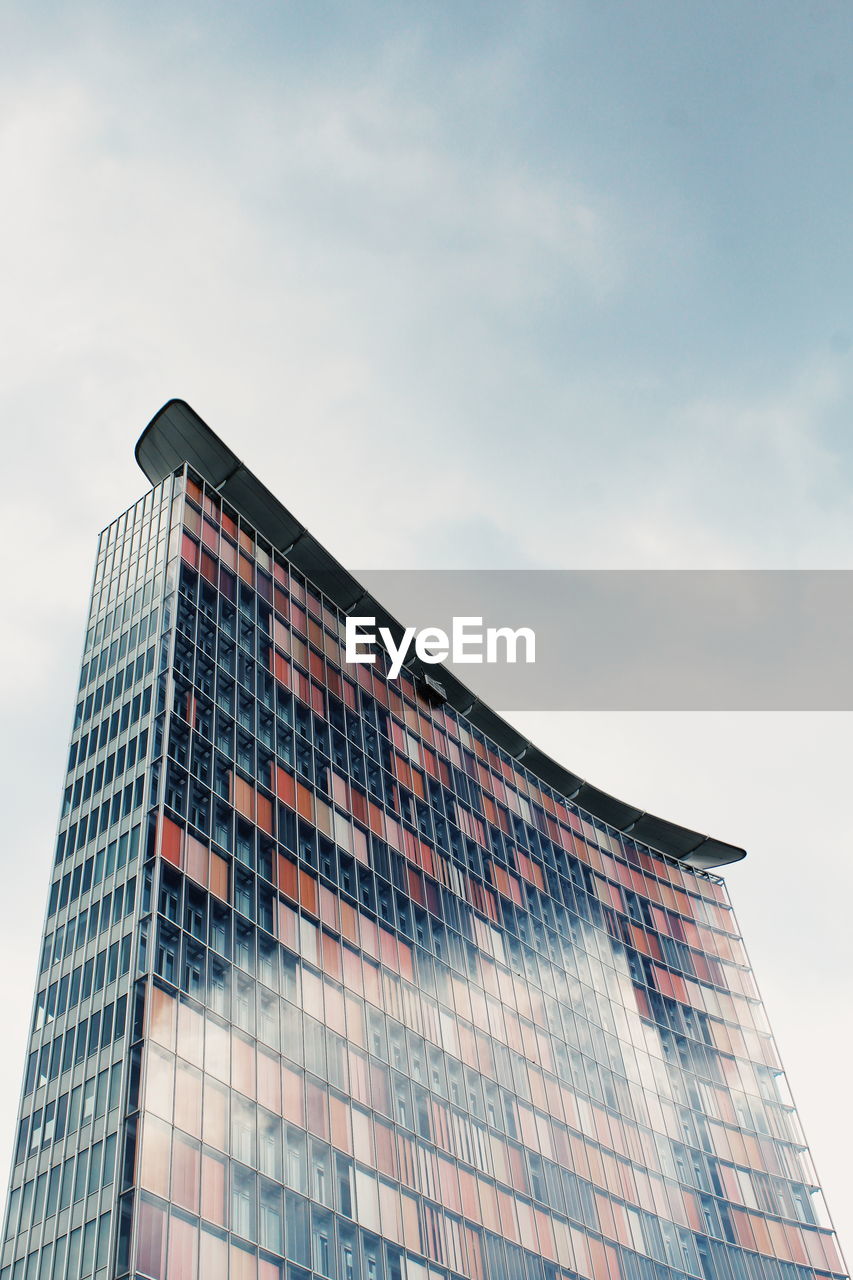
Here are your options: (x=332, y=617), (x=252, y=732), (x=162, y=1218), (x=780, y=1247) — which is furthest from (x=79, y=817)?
(x=780, y=1247)

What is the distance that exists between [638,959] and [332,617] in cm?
3171

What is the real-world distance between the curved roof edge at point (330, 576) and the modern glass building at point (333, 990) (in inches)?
9.2

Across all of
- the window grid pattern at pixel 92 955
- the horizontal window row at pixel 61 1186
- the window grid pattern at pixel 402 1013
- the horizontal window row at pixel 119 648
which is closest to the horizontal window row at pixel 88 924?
the window grid pattern at pixel 92 955

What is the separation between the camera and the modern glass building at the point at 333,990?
3953 centimetres

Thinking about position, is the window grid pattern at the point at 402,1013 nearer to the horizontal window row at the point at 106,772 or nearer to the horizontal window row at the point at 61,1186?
the horizontal window row at the point at 61,1186

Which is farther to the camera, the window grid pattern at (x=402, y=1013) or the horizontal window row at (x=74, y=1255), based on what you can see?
the window grid pattern at (x=402, y=1013)

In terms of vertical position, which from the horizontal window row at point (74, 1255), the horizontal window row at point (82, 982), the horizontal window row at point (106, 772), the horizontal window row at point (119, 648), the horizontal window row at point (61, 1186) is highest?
the horizontal window row at point (119, 648)

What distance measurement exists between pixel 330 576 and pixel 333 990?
92.0ft

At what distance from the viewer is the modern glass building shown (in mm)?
39531

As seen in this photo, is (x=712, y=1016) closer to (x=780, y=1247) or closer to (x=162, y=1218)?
(x=780, y=1247)

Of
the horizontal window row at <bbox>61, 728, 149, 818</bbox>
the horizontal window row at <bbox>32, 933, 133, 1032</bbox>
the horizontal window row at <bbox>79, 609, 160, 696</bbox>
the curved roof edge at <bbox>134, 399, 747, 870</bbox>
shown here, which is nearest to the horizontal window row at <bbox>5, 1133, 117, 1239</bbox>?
the horizontal window row at <bbox>32, 933, 133, 1032</bbox>

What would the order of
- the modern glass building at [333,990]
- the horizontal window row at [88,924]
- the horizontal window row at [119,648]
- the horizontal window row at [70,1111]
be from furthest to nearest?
the horizontal window row at [119,648], the horizontal window row at [88,924], the modern glass building at [333,990], the horizontal window row at [70,1111]

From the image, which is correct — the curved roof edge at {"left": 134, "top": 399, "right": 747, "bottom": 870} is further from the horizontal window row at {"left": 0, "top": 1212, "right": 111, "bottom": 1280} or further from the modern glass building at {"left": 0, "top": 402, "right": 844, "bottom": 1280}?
the horizontal window row at {"left": 0, "top": 1212, "right": 111, "bottom": 1280}

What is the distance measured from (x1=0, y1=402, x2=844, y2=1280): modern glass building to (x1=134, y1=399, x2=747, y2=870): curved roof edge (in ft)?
0.76
